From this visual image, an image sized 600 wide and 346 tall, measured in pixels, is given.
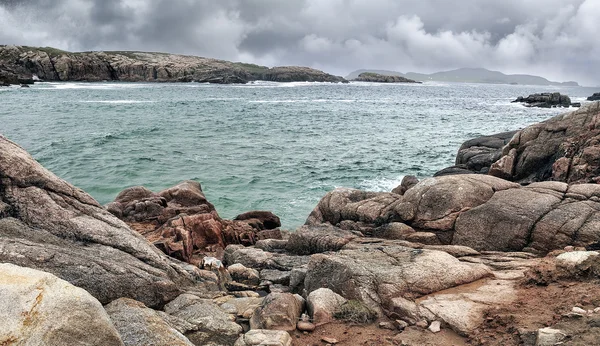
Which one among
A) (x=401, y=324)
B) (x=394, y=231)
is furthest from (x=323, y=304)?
(x=394, y=231)

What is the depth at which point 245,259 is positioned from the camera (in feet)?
51.9

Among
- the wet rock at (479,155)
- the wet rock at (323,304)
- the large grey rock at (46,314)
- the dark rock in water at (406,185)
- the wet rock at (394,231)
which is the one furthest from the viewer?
the wet rock at (479,155)

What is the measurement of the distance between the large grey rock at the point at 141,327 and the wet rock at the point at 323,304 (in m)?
3.46

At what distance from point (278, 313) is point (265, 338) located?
1.04 metres

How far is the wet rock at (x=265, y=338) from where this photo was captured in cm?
894

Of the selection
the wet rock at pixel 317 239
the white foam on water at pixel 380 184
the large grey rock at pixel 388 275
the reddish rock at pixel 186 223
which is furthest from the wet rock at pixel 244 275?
the white foam on water at pixel 380 184

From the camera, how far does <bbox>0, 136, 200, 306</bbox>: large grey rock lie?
28.7 ft

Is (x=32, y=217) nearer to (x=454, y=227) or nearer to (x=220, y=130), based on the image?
(x=454, y=227)

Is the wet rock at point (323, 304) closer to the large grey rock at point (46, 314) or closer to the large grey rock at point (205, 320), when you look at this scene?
the large grey rock at point (205, 320)

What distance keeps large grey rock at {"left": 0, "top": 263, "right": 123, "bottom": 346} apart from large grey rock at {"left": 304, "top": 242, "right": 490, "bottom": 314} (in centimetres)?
643

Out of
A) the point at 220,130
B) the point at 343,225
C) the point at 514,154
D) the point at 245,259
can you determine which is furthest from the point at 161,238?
the point at 220,130

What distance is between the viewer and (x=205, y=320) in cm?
967

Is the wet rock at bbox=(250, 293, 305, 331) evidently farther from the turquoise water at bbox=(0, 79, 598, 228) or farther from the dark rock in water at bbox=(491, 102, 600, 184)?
the dark rock in water at bbox=(491, 102, 600, 184)

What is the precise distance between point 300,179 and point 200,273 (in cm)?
1925
